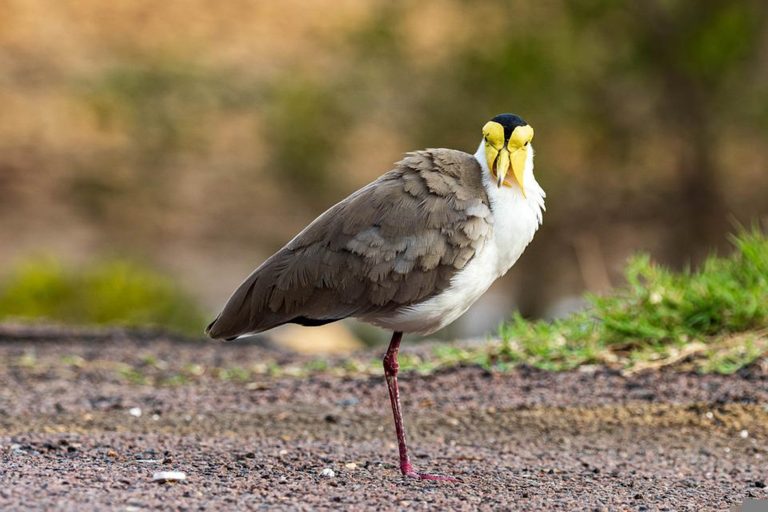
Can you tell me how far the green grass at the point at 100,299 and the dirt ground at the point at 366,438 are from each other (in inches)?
126

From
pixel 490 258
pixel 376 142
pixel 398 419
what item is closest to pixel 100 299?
pixel 398 419

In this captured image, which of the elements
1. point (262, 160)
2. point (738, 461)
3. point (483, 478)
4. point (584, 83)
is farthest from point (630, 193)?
point (483, 478)

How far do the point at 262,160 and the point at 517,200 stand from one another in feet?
49.9

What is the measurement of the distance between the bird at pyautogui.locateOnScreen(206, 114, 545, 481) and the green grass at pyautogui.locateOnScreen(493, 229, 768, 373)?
7.10 feet

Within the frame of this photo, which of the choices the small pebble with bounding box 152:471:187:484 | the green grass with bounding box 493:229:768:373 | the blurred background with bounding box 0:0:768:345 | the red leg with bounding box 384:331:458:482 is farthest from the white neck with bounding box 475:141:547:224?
the blurred background with bounding box 0:0:768:345

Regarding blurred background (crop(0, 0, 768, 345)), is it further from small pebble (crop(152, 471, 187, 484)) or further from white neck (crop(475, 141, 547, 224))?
small pebble (crop(152, 471, 187, 484))

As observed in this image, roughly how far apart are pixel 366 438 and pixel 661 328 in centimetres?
216

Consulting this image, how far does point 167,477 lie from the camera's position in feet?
15.1

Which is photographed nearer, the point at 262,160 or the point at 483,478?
the point at 483,478

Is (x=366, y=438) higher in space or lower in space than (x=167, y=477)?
higher

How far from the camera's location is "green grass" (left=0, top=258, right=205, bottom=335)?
1171 cm

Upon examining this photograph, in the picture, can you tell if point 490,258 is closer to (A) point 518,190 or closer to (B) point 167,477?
(A) point 518,190

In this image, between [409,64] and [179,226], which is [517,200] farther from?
[179,226]

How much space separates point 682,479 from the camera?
543 centimetres
